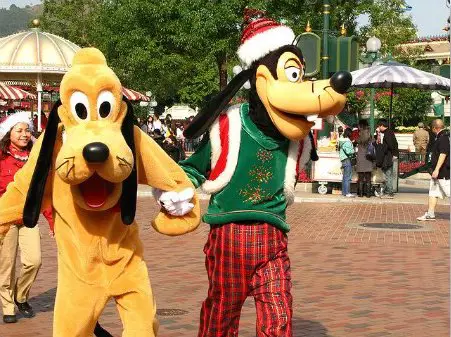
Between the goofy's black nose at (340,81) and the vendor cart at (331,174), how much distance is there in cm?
1447

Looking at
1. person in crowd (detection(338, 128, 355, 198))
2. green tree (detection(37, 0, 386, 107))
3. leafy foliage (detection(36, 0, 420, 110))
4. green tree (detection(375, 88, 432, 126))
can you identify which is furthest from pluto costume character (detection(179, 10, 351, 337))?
green tree (detection(375, 88, 432, 126))

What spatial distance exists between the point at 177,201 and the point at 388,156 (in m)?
14.7

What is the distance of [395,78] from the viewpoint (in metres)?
20.8

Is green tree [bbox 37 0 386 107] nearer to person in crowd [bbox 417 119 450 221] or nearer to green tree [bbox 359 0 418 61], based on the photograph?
green tree [bbox 359 0 418 61]

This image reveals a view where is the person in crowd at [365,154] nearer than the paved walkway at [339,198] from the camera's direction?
No

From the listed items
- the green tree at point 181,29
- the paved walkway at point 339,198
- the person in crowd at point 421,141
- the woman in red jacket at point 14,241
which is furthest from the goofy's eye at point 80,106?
the person in crowd at point 421,141

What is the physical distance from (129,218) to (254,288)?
33.0 inches

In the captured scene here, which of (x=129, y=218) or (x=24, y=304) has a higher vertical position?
(x=129, y=218)

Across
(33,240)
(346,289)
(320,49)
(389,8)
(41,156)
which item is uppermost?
(389,8)

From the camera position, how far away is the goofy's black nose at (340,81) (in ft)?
17.5

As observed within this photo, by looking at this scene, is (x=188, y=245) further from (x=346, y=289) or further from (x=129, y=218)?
(x=129, y=218)

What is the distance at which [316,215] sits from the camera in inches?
650

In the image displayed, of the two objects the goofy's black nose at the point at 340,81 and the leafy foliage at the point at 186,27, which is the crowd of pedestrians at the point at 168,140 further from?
the goofy's black nose at the point at 340,81

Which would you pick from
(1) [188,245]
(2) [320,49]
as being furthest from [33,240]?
(2) [320,49]
